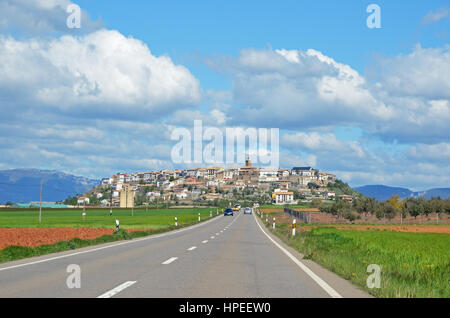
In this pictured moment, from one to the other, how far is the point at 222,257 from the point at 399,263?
5642 mm

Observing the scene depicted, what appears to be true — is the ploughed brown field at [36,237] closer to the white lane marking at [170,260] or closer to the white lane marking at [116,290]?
the white lane marking at [170,260]

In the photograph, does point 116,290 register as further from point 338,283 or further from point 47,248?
point 47,248

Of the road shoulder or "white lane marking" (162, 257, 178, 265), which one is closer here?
the road shoulder

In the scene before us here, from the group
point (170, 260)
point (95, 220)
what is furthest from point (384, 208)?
point (170, 260)

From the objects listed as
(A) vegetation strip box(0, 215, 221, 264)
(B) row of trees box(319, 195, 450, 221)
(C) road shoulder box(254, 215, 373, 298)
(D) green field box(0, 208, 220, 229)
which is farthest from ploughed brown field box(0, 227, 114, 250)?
(B) row of trees box(319, 195, 450, 221)

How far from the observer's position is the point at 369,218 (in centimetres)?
9412

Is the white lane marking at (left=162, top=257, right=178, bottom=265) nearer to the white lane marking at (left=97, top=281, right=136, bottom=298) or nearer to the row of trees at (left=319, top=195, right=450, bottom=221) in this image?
the white lane marking at (left=97, top=281, right=136, bottom=298)

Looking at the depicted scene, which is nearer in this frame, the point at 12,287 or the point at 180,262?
the point at 12,287

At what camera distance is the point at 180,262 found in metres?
15.7
